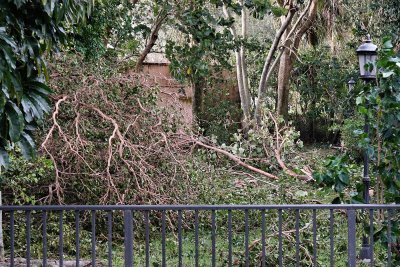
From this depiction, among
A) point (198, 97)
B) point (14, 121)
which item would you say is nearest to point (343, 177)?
point (14, 121)

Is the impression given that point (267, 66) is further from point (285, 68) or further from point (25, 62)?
point (25, 62)

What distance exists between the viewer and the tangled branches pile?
352 inches

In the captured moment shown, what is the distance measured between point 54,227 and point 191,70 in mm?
3556

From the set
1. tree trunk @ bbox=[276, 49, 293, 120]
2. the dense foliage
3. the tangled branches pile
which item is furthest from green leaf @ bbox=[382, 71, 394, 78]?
tree trunk @ bbox=[276, 49, 293, 120]

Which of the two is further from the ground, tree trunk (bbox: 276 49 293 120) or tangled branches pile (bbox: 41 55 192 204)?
tree trunk (bbox: 276 49 293 120)

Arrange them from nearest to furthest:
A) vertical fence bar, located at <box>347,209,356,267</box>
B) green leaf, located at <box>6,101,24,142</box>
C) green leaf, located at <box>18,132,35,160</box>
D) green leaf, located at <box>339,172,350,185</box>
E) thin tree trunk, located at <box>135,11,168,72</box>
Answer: green leaf, located at <box>6,101,24,142</box>
green leaf, located at <box>18,132,35,160</box>
vertical fence bar, located at <box>347,209,356,267</box>
green leaf, located at <box>339,172,350,185</box>
thin tree trunk, located at <box>135,11,168,72</box>

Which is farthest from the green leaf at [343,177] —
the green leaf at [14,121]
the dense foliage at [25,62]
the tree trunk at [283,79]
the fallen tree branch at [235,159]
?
the tree trunk at [283,79]

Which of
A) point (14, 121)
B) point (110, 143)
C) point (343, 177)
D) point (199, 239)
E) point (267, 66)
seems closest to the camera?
point (14, 121)

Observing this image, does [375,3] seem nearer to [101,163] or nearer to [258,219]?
[258,219]

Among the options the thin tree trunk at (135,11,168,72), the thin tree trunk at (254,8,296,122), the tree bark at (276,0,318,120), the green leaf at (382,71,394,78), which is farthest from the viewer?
the tree bark at (276,0,318,120)

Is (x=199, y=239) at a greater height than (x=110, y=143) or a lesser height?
lesser

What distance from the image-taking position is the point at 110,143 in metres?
8.92

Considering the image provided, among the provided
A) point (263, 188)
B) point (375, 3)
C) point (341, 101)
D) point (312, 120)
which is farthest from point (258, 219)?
point (312, 120)

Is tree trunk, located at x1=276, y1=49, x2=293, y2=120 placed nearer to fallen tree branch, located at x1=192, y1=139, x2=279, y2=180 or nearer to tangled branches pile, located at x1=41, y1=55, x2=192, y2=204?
fallen tree branch, located at x1=192, y1=139, x2=279, y2=180
